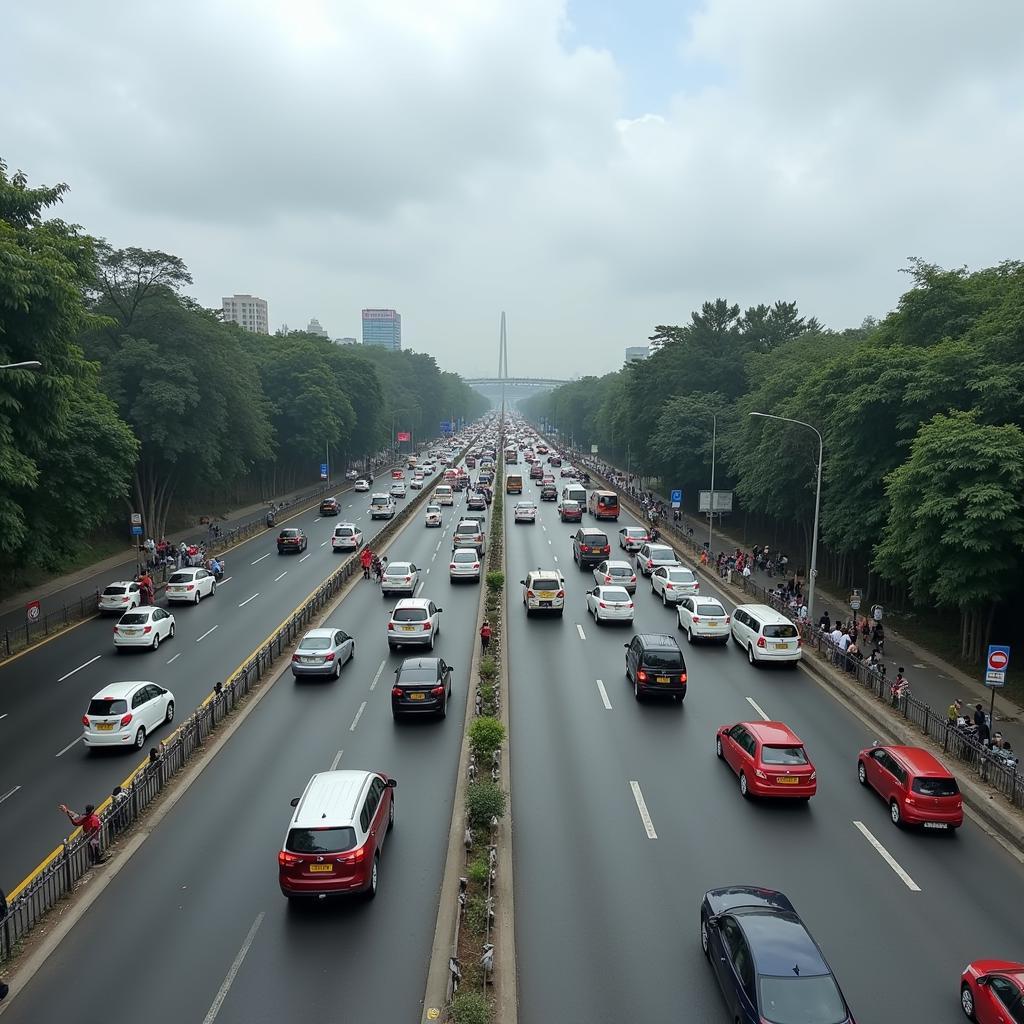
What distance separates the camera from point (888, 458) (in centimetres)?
3541

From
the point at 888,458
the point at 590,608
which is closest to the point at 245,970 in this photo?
the point at 590,608

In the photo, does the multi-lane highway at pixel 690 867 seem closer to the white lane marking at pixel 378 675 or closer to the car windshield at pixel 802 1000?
the car windshield at pixel 802 1000

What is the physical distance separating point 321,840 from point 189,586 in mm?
27658

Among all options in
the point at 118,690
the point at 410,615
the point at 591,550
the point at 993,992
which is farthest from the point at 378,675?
the point at 591,550

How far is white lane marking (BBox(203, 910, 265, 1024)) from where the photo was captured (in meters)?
10.5

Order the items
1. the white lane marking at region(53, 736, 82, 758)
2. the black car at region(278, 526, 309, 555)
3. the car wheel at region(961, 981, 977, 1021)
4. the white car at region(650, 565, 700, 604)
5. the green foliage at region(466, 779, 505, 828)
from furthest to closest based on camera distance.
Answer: the black car at region(278, 526, 309, 555) < the white car at region(650, 565, 700, 604) < the white lane marking at region(53, 736, 82, 758) < the green foliage at region(466, 779, 505, 828) < the car wheel at region(961, 981, 977, 1021)

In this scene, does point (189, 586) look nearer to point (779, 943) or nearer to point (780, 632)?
point (780, 632)

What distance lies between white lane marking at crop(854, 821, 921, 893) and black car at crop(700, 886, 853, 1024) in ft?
13.7

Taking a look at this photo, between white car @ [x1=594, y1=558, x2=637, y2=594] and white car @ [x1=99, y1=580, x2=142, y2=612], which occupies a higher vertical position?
white car @ [x1=594, y1=558, x2=637, y2=594]

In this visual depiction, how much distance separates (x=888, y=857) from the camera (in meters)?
15.2

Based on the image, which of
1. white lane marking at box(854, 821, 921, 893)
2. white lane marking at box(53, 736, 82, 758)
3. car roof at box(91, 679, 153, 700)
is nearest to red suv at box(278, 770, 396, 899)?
car roof at box(91, 679, 153, 700)

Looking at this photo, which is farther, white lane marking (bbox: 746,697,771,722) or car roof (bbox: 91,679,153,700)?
white lane marking (bbox: 746,697,771,722)

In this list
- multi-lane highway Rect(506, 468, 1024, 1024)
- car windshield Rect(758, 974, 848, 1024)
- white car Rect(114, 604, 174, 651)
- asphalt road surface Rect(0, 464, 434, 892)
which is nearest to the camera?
car windshield Rect(758, 974, 848, 1024)

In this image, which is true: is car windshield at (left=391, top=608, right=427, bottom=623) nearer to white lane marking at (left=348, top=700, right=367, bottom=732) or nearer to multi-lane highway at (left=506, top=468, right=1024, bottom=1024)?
white lane marking at (left=348, top=700, right=367, bottom=732)
